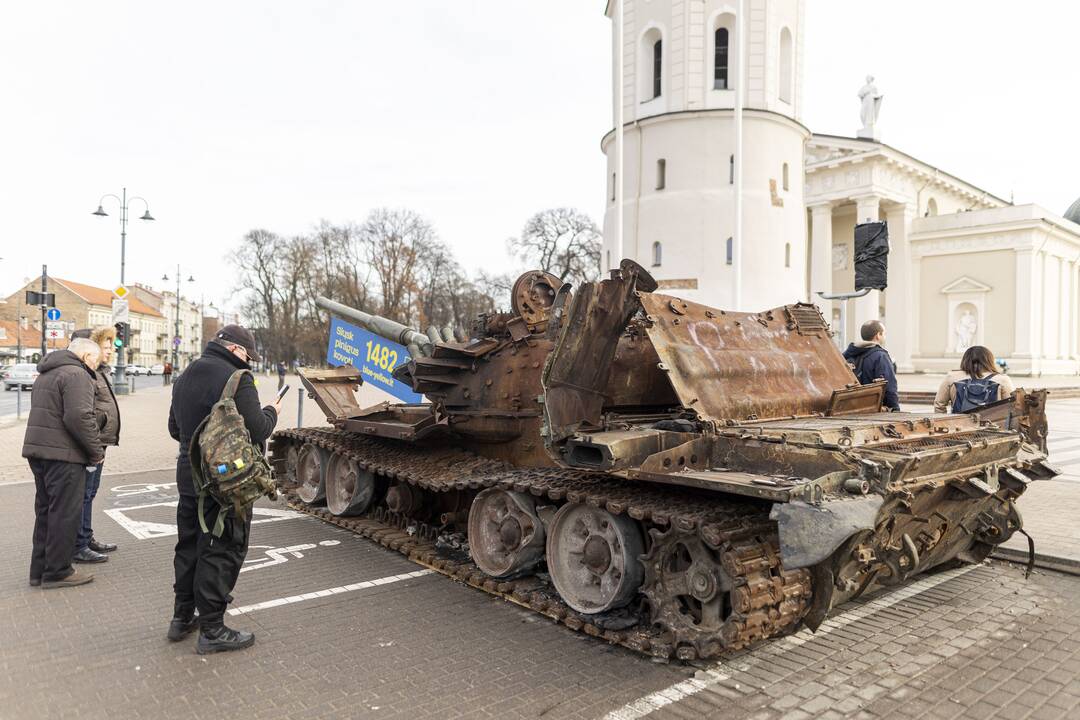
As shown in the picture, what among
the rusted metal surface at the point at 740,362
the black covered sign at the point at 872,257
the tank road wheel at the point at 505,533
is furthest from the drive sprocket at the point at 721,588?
the black covered sign at the point at 872,257

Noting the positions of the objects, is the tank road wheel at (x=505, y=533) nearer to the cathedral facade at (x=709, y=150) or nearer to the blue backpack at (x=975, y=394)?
the blue backpack at (x=975, y=394)

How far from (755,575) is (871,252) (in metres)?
6.91

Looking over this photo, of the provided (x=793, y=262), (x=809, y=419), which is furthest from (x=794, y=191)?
(x=809, y=419)

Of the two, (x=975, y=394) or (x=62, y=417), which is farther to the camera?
(x=975, y=394)

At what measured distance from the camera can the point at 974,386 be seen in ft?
25.0

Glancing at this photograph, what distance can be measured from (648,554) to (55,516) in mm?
4506

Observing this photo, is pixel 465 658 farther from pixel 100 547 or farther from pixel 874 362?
pixel 874 362

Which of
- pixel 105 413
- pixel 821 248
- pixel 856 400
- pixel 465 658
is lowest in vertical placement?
pixel 465 658

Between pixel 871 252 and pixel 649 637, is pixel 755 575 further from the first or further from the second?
pixel 871 252

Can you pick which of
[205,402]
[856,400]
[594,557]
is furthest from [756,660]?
[205,402]

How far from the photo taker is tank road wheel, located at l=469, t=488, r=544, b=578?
600 centimetres

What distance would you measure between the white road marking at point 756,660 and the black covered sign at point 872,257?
4.36 m

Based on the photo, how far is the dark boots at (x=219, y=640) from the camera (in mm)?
4820

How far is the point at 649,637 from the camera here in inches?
191
